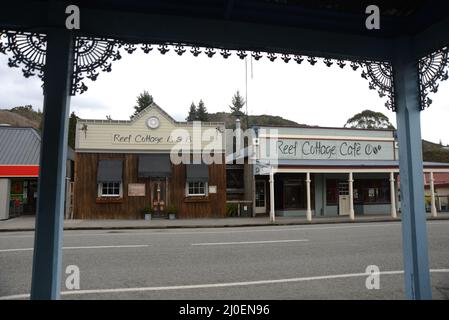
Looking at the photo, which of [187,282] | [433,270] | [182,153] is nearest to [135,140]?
[182,153]

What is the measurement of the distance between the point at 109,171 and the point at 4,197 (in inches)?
234

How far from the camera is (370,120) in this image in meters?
75.4

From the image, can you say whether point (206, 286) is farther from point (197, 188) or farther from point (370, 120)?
point (370, 120)

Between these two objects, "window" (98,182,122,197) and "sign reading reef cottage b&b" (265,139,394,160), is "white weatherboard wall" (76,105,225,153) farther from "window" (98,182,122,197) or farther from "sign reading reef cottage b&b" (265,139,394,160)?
"sign reading reef cottage b&b" (265,139,394,160)

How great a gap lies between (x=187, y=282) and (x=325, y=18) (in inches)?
190

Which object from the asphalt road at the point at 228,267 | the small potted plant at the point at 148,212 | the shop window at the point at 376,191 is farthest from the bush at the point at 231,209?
the asphalt road at the point at 228,267

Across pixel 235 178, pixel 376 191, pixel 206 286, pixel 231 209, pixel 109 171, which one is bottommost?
pixel 206 286

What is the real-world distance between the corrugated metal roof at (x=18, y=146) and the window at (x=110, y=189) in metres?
4.29

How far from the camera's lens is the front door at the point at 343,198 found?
23647 mm

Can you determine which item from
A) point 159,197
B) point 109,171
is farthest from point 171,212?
point 109,171

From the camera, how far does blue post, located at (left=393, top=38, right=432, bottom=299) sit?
4.15 meters

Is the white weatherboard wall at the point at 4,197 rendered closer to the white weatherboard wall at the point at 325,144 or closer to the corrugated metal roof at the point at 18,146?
the corrugated metal roof at the point at 18,146

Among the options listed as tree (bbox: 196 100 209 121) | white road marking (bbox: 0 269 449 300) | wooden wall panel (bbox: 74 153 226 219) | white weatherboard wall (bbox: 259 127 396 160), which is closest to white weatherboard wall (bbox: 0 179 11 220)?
wooden wall panel (bbox: 74 153 226 219)

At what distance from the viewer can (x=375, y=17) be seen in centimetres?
406
